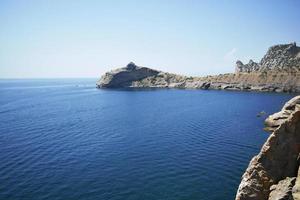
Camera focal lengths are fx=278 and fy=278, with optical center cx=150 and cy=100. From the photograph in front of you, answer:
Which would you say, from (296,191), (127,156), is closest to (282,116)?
(127,156)

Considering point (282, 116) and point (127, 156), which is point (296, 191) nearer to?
point (127, 156)

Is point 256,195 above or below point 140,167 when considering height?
above

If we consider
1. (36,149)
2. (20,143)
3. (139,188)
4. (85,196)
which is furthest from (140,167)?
(20,143)

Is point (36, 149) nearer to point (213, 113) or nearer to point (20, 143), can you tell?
point (20, 143)

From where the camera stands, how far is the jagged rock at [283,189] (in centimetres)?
2353

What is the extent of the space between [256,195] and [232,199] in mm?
15850

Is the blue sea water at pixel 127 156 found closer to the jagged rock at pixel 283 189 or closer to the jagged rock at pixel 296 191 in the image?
the jagged rock at pixel 283 189

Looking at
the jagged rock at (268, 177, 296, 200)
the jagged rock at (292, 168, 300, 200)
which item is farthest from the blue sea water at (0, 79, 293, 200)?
the jagged rock at (292, 168, 300, 200)

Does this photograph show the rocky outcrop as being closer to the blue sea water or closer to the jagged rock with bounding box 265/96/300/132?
the blue sea water

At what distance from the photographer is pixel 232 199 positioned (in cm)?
4091

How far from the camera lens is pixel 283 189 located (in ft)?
80.0

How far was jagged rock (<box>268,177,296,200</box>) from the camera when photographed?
2353 cm

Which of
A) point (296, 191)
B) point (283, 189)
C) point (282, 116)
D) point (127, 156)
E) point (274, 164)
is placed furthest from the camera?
point (282, 116)

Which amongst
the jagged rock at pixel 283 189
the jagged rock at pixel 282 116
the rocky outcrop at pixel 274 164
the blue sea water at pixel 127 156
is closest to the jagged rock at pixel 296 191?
the jagged rock at pixel 283 189
